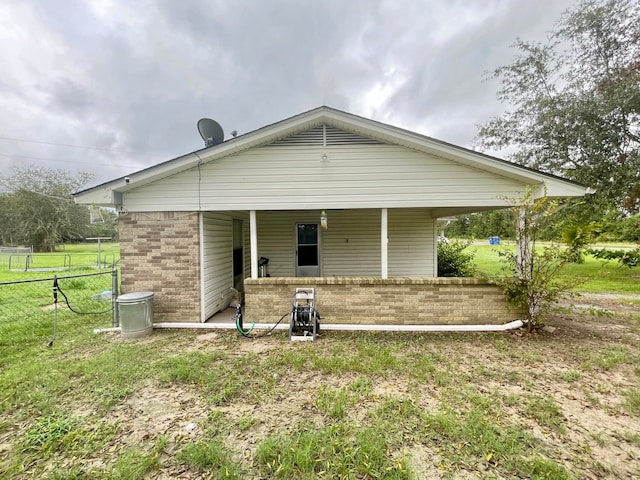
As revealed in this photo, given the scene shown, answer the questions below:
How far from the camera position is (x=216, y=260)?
21.2 ft

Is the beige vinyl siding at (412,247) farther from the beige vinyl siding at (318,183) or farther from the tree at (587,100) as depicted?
the tree at (587,100)

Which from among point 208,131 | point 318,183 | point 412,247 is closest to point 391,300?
point 318,183

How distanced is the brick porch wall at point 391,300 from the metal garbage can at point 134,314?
1.96 metres

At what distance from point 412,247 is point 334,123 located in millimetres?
4882

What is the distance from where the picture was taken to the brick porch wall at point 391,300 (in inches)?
214

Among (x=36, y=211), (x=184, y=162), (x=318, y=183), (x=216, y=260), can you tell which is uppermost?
(x=36, y=211)

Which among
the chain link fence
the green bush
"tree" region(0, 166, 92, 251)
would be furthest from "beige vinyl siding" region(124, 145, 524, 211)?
"tree" region(0, 166, 92, 251)

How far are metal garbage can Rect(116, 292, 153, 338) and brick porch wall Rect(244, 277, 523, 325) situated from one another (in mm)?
1963

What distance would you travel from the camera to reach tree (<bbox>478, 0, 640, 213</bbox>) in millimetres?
9461

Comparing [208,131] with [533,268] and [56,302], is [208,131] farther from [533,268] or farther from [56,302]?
[533,268]

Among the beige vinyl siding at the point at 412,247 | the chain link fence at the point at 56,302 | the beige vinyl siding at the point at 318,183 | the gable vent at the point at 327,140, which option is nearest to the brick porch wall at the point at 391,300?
the beige vinyl siding at the point at 318,183

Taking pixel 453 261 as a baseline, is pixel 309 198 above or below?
above

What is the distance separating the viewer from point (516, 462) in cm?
230

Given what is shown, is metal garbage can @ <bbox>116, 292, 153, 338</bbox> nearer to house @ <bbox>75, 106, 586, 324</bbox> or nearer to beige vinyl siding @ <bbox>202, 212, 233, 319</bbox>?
house @ <bbox>75, 106, 586, 324</bbox>
